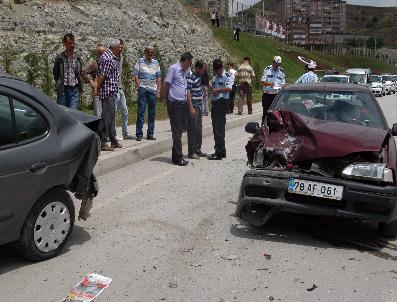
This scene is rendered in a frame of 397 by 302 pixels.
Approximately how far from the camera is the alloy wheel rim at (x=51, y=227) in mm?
4930

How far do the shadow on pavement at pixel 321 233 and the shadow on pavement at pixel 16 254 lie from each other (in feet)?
5.06

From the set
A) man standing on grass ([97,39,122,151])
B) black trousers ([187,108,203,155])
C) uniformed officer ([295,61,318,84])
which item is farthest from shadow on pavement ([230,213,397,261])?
uniformed officer ([295,61,318,84])

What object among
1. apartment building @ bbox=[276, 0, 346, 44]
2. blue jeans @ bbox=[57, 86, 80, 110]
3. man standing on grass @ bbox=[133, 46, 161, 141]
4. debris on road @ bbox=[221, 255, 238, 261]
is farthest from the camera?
apartment building @ bbox=[276, 0, 346, 44]

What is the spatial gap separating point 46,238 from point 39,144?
2.71 ft

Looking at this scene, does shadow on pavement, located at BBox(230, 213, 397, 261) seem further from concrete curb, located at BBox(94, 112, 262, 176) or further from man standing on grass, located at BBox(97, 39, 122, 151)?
man standing on grass, located at BBox(97, 39, 122, 151)

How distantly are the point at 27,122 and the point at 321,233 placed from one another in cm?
316

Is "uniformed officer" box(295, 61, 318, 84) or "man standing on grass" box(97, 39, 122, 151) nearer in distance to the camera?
"man standing on grass" box(97, 39, 122, 151)

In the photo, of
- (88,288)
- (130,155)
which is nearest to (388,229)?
(88,288)

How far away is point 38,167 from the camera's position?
4.86 meters

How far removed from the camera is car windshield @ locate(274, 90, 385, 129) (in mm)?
6844

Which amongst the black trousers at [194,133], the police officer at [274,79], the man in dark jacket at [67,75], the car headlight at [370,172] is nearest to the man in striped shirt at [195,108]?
the black trousers at [194,133]

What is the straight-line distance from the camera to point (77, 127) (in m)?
5.42


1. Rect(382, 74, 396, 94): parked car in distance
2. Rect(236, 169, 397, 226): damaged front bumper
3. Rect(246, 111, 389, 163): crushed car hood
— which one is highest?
Rect(246, 111, 389, 163): crushed car hood

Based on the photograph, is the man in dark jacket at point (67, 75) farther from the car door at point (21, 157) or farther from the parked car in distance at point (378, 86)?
the parked car in distance at point (378, 86)
